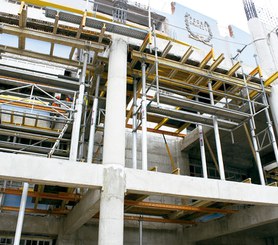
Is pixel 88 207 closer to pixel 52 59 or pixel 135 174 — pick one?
pixel 135 174

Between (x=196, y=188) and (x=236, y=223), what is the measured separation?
3.84 metres

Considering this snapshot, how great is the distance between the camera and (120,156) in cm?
803

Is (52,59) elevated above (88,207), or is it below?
above

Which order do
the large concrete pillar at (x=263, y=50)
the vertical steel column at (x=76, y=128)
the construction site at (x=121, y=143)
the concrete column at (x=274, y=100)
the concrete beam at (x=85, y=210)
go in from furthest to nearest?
the large concrete pillar at (x=263, y=50)
the concrete column at (x=274, y=100)
the vertical steel column at (x=76, y=128)
the concrete beam at (x=85, y=210)
the construction site at (x=121, y=143)

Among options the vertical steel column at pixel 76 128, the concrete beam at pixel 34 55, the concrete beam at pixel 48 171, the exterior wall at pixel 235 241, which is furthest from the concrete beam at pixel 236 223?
the concrete beam at pixel 34 55

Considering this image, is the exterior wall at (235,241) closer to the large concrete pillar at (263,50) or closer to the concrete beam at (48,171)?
the concrete beam at (48,171)

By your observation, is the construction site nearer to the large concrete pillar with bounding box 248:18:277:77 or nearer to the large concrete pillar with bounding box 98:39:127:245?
the large concrete pillar with bounding box 98:39:127:245

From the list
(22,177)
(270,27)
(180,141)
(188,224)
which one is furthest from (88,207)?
(270,27)

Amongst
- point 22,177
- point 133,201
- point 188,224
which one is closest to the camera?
point 22,177

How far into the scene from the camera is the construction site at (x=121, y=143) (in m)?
7.75

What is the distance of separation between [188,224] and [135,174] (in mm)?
5952

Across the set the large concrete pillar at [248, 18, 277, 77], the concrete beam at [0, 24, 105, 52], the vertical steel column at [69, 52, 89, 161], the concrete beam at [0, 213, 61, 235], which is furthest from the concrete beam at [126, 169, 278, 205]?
the large concrete pillar at [248, 18, 277, 77]

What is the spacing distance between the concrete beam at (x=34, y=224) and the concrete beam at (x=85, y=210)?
0.87 meters

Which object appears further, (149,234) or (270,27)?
(270,27)
